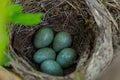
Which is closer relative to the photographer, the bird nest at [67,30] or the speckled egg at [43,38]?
the bird nest at [67,30]

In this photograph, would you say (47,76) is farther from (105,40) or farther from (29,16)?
(29,16)

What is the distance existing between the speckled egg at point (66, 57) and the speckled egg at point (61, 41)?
0.03 m

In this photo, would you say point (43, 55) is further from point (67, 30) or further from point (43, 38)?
point (67, 30)

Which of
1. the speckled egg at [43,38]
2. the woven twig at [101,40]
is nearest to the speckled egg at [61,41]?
the speckled egg at [43,38]

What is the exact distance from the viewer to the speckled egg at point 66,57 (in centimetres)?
114

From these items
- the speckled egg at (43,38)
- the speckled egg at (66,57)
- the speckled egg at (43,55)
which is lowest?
the speckled egg at (66,57)

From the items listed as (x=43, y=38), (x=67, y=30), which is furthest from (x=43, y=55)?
(x=67, y=30)

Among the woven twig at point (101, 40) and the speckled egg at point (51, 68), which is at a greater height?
the woven twig at point (101, 40)

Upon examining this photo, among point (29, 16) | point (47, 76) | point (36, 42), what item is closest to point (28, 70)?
point (47, 76)

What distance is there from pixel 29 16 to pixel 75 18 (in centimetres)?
92

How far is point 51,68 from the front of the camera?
3.62 ft

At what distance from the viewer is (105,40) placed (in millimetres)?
1027

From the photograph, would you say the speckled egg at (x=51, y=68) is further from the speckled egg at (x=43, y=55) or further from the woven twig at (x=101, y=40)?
the woven twig at (x=101, y=40)

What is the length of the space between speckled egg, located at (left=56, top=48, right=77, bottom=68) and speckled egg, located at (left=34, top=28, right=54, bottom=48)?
0.27 ft
